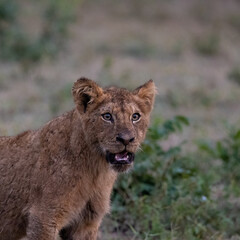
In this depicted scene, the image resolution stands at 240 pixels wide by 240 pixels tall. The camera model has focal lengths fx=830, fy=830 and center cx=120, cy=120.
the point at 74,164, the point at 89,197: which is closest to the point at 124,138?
the point at 74,164

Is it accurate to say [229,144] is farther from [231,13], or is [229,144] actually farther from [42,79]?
[231,13]

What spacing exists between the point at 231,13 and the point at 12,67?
9.45 meters

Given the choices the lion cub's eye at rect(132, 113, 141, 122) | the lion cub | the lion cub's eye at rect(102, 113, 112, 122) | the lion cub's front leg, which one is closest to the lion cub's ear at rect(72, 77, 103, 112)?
the lion cub

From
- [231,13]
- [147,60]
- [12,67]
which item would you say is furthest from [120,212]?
[231,13]

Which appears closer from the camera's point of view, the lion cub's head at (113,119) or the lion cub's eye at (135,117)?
Result: the lion cub's head at (113,119)

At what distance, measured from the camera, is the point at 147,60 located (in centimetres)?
1524

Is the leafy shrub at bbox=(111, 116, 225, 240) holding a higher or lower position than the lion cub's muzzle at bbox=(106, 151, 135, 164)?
lower

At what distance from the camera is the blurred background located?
6.55 meters

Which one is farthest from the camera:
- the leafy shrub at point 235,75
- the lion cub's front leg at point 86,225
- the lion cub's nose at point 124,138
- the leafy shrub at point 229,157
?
the leafy shrub at point 235,75

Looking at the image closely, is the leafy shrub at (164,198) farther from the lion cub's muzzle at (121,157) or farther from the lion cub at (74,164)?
the lion cub's muzzle at (121,157)

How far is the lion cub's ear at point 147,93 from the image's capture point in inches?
201

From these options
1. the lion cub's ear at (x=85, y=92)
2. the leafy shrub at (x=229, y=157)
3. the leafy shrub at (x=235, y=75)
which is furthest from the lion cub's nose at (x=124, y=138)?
the leafy shrub at (x=235, y=75)

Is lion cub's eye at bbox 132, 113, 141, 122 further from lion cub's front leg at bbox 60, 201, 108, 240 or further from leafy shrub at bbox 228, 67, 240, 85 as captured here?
leafy shrub at bbox 228, 67, 240, 85

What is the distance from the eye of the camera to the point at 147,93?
516cm
